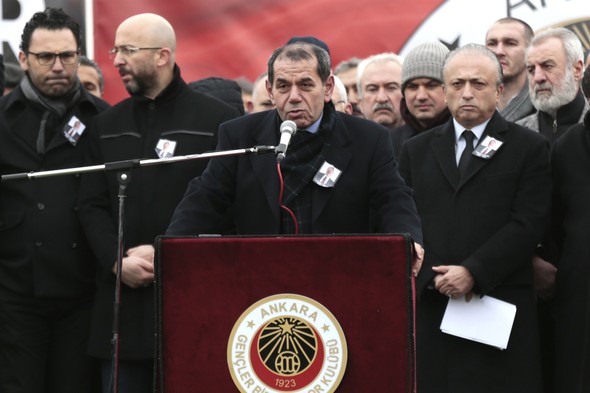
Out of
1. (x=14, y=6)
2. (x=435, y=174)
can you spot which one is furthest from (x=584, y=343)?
(x=14, y=6)

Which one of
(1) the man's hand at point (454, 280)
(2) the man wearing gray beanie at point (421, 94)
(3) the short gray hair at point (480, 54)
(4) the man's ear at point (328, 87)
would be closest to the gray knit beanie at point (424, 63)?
(2) the man wearing gray beanie at point (421, 94)

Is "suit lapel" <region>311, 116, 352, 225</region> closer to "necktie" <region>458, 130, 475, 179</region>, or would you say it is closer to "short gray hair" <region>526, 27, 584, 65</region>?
"necktie" <region>458, 130, 475, 179</region>

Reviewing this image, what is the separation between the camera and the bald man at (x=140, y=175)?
243 inches

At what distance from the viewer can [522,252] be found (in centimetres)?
A: 582

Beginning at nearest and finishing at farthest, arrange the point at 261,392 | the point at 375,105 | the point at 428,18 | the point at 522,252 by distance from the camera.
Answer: the point at 261,392
the point at 522,252
the point at 375,105
the point at 428,18

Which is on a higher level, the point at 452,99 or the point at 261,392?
the point at 452,99

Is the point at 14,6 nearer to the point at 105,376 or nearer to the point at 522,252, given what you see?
the point at 105,376

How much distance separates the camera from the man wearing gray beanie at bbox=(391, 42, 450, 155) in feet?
22.8

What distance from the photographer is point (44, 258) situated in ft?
21.1

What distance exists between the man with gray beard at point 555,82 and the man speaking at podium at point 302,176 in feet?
5.97

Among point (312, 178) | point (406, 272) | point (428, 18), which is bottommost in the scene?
point (406, 272)

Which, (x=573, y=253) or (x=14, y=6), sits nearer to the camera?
(x=573, y=253)

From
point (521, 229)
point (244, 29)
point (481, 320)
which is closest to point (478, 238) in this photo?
point (521, 229)

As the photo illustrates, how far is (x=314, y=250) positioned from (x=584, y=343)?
2.22 meters
